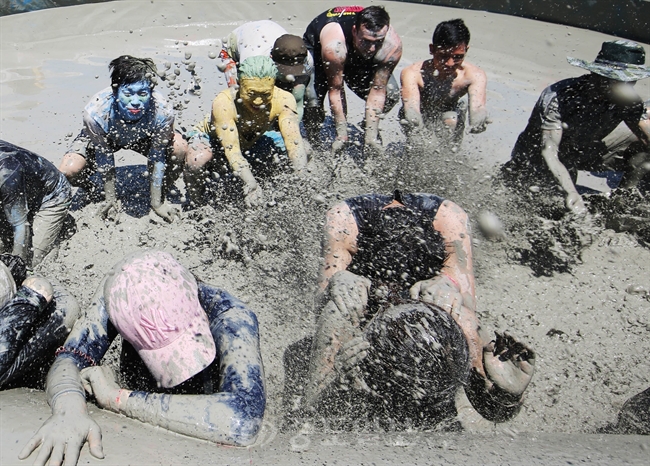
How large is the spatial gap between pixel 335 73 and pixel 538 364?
2.65 meters

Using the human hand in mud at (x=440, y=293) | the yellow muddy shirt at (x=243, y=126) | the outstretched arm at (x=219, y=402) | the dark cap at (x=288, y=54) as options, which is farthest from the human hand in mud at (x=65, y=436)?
the dark cap at (x=288, y=54)

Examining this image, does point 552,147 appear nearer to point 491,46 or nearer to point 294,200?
point 294,200

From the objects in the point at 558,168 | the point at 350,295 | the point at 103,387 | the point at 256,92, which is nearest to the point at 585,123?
the point at 558,168

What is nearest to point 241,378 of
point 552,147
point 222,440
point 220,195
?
point 222,440

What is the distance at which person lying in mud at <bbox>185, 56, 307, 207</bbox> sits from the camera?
399 cm

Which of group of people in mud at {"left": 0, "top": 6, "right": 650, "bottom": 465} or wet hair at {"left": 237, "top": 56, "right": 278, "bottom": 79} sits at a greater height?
wet hair at {"left": 237, "top": 56, "right": 278, "bottom": 79}

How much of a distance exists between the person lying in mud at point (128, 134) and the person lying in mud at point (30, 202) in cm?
34

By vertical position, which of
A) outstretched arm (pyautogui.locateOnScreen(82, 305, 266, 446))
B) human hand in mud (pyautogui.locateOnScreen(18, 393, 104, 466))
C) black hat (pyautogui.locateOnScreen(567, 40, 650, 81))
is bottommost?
outstretched arm (pyautogui.locateOnScreen(82, 305, 266, 446))

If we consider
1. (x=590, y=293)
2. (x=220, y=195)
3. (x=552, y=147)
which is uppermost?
(x=552, y=147)

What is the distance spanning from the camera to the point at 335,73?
15.7ft

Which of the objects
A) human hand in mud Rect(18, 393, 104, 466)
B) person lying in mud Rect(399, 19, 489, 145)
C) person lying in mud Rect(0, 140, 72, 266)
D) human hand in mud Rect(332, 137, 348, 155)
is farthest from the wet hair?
human hand in mud Rect(18, 393, 104, 466)

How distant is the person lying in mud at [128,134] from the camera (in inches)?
153

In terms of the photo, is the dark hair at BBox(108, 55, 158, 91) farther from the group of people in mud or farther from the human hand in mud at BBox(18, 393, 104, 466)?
the human hand in mud at BBox(18, 393, 104, 466)

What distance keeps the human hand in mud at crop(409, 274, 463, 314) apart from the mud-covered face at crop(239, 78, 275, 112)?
6.25 feet
